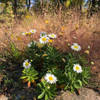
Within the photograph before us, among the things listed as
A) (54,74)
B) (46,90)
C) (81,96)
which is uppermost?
(54,74)

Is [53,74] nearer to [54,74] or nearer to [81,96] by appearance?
[54,74]

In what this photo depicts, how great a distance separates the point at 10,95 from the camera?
1.78 m

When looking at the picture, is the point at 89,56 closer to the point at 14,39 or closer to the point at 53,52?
the point at 53,52

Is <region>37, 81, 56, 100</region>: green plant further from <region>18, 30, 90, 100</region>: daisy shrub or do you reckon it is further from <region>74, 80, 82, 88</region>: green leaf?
<region>74, 80, 82, 88</region>: green leaf

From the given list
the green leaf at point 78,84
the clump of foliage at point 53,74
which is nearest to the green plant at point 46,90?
the clump of foliage at point 53,74

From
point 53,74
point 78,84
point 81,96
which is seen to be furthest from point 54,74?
point 81,96

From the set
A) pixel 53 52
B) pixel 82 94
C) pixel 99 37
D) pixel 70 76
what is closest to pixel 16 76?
pixel 53 52

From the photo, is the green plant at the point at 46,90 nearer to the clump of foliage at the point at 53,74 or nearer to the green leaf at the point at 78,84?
the clump of foliage at the point at 53,74

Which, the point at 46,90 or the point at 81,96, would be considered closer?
the point at 46,90

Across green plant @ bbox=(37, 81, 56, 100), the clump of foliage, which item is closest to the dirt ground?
the clump of foliage

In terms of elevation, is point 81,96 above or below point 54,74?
below

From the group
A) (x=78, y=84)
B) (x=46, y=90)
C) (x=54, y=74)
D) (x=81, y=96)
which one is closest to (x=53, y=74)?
(x=54, y=74)

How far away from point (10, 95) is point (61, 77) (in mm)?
943

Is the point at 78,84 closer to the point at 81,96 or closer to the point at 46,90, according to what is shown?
the point at 81,96
